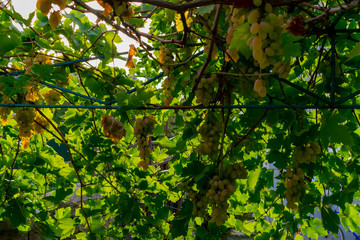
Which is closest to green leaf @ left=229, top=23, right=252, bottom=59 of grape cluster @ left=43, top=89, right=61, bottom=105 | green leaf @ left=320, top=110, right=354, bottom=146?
green leaf @ left=320, top=110, right=354, bottom=146

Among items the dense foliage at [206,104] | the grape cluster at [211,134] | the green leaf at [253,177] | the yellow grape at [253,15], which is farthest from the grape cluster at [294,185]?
the yellow grape at [253,15]

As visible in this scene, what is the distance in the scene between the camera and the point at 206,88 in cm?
113

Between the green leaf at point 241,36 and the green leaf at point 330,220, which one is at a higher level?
the green leaf at point 241,36

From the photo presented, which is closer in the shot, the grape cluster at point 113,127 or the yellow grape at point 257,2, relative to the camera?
the yellow grape at point 257,2

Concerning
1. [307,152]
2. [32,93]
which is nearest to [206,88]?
[307,152]

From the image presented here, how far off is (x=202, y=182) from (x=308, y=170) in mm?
521

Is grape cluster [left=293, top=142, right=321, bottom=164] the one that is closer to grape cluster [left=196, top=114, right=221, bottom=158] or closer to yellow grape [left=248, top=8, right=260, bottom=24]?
grape cluster [left=196, top=114, right=221, bottom=158]

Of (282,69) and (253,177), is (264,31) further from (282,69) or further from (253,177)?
(253,177)

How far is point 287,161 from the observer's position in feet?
4.77

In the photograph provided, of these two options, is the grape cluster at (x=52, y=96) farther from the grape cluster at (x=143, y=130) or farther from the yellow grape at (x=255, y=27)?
the yellow grape at (x=255, y=27)

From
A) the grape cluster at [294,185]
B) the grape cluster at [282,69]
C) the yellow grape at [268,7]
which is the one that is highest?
the grape cluster at [282,69]

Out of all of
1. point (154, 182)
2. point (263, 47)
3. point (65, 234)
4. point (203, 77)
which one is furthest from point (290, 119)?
point (65, 234)

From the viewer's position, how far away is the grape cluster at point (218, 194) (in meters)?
1.07

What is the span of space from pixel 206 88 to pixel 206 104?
0.06 metres
